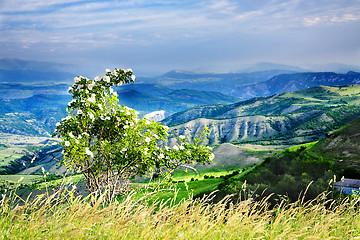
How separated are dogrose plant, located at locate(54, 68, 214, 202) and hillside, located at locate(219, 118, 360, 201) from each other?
22.6 ft

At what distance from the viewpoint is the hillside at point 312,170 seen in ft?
71.4

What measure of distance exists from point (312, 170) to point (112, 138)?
74.7ft

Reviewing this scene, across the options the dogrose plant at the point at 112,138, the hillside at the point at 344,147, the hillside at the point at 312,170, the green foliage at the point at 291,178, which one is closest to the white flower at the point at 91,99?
the dogrose plant at the point at 112,138

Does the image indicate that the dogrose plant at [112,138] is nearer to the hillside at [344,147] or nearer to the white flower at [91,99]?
the white flower at [91,99]

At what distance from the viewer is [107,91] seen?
43.2ft

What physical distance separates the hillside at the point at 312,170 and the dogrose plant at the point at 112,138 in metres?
6.88

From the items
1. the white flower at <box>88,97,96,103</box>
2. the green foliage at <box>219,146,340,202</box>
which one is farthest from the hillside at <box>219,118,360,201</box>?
the white flower at <box>88,97,96,103</box>

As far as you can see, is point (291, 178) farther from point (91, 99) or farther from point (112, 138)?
point (91, 99)

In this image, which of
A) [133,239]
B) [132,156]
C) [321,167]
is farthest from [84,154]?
[321,167]

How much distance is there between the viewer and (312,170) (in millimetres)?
27297

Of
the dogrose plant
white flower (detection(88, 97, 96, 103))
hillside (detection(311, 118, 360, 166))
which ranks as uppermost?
white flower (detection(88, 97, 96, 103))

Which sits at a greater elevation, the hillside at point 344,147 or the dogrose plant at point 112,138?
the dogrose plant at point 112,138

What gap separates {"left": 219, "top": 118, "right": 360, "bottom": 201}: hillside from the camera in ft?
71.4

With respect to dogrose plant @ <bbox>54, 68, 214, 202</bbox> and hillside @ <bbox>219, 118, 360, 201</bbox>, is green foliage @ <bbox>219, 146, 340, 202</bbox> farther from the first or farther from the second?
dogrose plant @ <bbox>54, 68, 214, 202</bbox>
